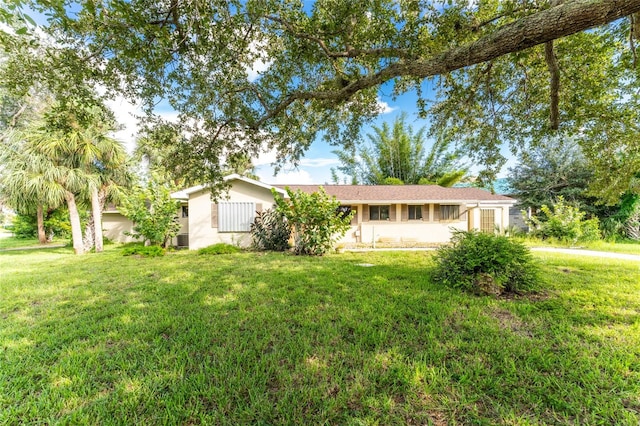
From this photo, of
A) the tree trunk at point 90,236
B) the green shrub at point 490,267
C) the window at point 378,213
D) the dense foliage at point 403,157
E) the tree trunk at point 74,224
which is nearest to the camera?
the green shrub at point 490,267

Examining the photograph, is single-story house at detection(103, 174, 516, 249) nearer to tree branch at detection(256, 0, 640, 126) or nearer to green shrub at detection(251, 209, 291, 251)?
green shrub at detection(251, 209, 291, 251)

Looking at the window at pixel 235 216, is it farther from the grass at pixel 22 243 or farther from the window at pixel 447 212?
the grass at pixel 22 243

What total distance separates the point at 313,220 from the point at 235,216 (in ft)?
13.8

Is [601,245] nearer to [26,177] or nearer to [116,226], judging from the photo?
[26,177]

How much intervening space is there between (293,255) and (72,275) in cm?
631

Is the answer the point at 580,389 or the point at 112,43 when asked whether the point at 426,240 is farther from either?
the point at 112,43

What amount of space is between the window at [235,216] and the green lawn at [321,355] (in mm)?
6377

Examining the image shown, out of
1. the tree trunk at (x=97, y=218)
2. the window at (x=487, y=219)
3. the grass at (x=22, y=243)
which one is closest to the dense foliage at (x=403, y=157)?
the window at (x=487, y=219)

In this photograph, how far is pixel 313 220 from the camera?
952 cm

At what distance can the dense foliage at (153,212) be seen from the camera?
417 inches

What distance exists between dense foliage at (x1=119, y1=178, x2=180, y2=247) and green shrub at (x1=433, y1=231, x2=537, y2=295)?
10.9 m

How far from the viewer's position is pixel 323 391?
7.23 feet

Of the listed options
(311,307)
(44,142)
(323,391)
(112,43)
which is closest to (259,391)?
(323,391)

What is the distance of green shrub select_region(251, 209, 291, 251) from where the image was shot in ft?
34.9
